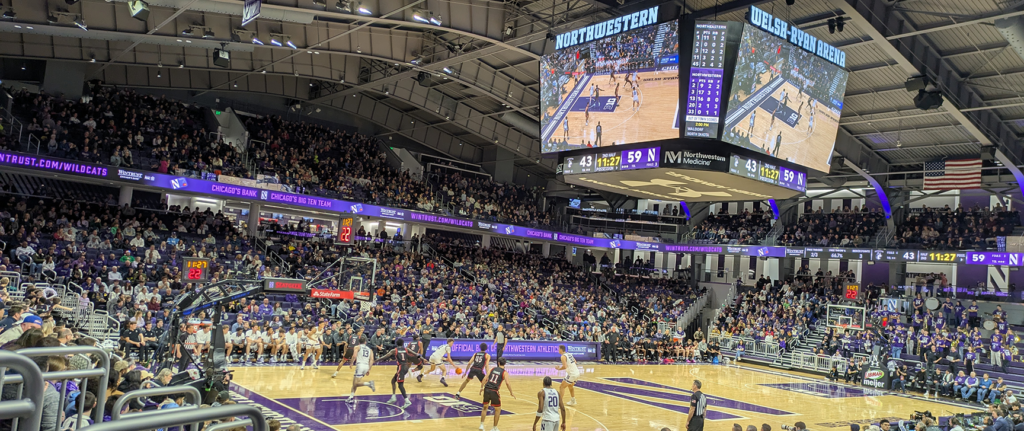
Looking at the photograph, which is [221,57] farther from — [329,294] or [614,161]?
[614,161]

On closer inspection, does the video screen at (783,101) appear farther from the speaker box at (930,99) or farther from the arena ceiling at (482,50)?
the speaker box at (930,99)

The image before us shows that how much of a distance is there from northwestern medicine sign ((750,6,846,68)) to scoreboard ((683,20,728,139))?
106 centimetres

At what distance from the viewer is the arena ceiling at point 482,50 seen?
24.8m

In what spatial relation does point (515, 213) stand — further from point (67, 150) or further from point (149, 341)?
point (149, 341)

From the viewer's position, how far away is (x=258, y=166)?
36188 millimetres

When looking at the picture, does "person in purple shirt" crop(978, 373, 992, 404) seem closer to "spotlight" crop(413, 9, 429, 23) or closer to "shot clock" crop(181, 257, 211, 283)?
"spotlight" crop(413, 9, 429, 23)

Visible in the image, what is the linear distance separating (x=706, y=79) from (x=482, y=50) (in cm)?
1252

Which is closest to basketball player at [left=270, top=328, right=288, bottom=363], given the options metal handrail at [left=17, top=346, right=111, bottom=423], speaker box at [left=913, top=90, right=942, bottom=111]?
metal handrail at [left=17, top=346, right=111, bottom=423]

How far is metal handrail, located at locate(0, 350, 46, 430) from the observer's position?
7.99 ft

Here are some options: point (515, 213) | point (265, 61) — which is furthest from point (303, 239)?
point (515, 213)

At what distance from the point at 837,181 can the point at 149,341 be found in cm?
4052

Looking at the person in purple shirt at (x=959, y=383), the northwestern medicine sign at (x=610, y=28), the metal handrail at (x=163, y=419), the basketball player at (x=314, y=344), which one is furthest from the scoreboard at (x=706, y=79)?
the person in purple shirt at (x=959, y=383)

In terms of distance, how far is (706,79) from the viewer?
759 inches

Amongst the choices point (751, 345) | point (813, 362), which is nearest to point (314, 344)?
point (813, 362)
